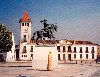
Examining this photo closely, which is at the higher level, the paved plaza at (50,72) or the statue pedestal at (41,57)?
the statue pedestal at (41,57)

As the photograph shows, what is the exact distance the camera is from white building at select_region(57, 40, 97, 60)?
262 ft

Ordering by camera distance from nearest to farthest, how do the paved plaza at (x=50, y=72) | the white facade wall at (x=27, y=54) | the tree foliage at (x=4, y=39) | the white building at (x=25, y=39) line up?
the paved plaza at (x=50, y=72) → the tree foliage at (x=4, y=39) → the white facade wall at (x=27, y=54) → the white building at (x=25, y=39)

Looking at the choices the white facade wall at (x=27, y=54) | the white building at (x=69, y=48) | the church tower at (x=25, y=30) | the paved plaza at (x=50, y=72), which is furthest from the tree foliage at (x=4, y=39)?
the paved plaza at (x=50, y=72)

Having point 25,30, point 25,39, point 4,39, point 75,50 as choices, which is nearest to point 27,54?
point 25,39

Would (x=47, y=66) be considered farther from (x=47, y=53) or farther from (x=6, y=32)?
(x=6, y=32)

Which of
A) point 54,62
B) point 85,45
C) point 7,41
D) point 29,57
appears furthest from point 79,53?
point 54,62

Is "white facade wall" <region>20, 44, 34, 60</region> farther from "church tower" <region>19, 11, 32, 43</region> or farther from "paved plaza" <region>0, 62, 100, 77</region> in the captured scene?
"paved plaza" <region>0, 62, 100, 77</region>

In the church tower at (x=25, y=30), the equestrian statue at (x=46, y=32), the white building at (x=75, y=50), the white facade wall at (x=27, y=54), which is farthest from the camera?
the church tower at (x=25, y=30)

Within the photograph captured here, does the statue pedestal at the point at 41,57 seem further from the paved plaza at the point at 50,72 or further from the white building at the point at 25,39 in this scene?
the white building at the point at 25,39

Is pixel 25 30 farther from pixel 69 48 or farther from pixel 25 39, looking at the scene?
pixel 69 48

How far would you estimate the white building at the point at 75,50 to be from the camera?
79.8 metres

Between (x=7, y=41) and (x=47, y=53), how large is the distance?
27686mm

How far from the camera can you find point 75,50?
8025 cm

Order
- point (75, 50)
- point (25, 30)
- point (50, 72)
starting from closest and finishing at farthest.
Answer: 1. point (50, 72)
2. point (75, 50)
3. point (25, 30)
